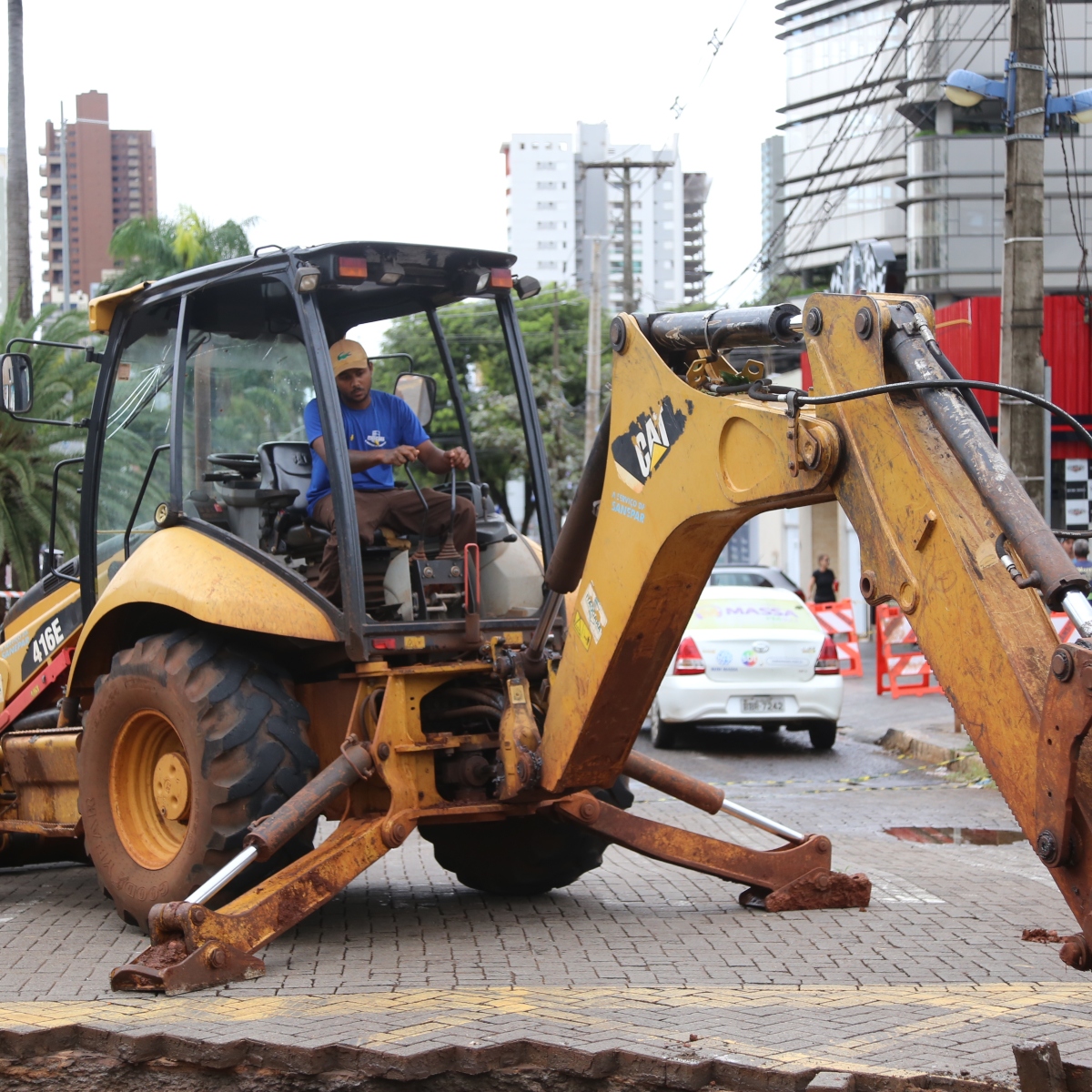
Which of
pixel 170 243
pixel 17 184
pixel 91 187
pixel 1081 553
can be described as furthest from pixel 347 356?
pixel 91 187

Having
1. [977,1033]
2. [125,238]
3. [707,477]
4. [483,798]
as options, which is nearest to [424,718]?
[483,798]

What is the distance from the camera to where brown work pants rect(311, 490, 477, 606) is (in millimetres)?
6660

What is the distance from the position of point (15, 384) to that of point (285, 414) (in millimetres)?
1298

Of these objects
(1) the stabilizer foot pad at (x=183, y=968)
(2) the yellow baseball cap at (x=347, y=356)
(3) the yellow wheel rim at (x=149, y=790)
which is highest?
(2) the yellow baseball cap at (x=347, y=356)

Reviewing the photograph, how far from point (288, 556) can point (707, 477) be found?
104 inches

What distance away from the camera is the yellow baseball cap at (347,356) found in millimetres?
7164

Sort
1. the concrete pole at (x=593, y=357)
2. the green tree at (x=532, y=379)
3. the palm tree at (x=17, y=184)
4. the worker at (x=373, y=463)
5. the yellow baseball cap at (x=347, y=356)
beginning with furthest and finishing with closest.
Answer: the concrete pole at (x=593, y=357)
the green tree at (x=532, y=379)
the palm tree at (x=17, y=184)
the yellow baseball cap at (x=347, y=356)
the worker at (x=373, y=463)

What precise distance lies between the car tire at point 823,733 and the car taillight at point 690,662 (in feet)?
4.44

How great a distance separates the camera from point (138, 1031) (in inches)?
191

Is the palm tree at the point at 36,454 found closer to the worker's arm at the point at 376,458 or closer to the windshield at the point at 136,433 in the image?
the windshield at the point at 136,433

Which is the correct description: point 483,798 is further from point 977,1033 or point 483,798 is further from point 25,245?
point 25,245

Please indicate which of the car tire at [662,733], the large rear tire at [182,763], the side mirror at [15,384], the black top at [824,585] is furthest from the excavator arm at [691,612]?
the black top at [824,585]

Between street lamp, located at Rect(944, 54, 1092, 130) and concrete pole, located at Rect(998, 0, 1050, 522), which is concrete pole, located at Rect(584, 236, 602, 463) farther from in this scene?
concrete pole, located at Rect(998, 0, 1050, 522)

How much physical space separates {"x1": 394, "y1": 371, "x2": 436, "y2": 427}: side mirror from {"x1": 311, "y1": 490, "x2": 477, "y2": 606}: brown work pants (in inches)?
23.4
